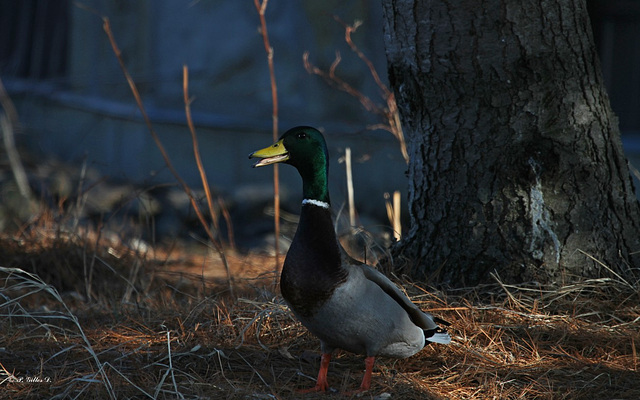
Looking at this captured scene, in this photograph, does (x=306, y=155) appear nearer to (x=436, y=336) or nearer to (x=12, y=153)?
(x=436, y=336)

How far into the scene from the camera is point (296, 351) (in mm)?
2969

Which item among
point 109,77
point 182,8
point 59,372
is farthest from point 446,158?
point 109,77

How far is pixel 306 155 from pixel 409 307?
0.62 m

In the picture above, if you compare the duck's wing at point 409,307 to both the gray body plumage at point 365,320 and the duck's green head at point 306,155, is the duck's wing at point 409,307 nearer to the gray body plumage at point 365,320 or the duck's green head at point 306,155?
the gray body plumage at point 365,320

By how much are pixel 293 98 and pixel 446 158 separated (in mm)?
3992

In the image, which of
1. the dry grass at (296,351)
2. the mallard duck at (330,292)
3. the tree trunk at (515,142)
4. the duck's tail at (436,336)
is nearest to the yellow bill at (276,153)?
the mallard duck at (330,292)

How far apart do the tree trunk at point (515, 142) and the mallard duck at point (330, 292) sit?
713 millimetres

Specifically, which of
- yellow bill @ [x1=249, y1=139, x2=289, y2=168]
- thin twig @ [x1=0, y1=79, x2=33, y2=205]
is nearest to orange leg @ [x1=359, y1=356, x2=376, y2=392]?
yellow bill @ [x1=249, y1=139, x2=289, y2=168]

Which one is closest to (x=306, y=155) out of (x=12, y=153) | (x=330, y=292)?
(x=330, y=292)

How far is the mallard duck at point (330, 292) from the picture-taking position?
2.53m

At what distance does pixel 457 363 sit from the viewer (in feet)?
9.14

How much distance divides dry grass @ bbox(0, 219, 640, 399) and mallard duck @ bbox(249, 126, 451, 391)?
138mm

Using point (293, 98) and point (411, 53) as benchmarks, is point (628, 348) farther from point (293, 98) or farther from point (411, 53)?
point (293, 98)

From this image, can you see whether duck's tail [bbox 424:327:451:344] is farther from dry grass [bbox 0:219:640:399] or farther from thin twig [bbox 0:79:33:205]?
thin twig [bbox 0:79:33:205]
